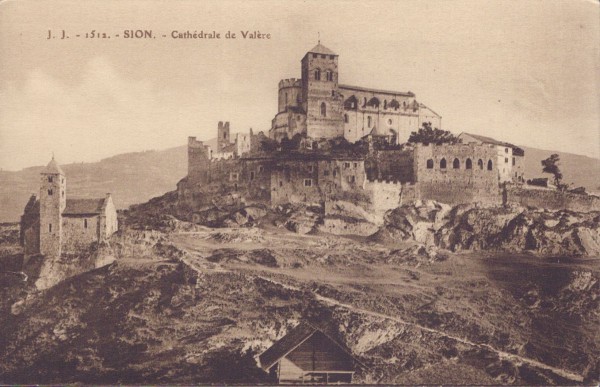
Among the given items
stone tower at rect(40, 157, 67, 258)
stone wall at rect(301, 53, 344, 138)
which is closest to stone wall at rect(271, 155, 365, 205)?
stone wall at rect(301, 53, 344, 138)

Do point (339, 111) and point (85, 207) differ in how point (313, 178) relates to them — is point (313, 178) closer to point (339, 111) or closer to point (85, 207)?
point (339, 111)

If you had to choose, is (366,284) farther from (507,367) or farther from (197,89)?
(197,89)

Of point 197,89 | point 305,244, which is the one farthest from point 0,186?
point 305,244

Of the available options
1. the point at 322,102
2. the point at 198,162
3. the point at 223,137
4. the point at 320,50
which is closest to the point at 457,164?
the point at 322,102

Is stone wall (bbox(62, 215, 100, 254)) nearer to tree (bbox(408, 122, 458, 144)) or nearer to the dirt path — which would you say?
the dirt path

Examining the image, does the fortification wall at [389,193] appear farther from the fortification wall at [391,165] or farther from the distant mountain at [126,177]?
the distant mountain at [126,177]

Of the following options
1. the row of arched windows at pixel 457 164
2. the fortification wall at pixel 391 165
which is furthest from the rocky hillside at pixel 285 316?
the fortification wall at pixel 391 165
